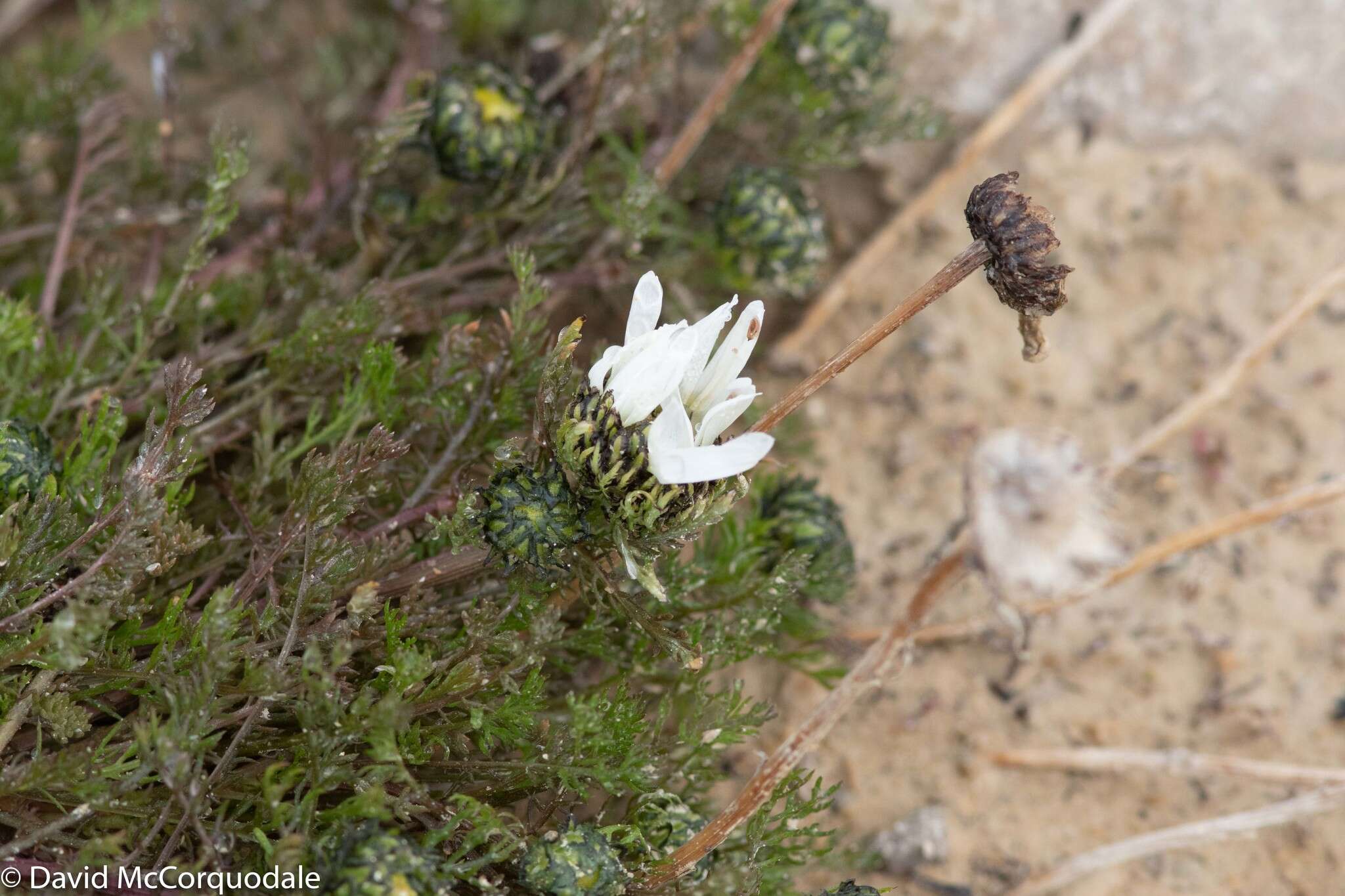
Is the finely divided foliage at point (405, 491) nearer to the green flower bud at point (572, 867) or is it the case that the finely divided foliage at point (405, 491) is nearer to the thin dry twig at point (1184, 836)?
the green flower bud at point (572, 867)

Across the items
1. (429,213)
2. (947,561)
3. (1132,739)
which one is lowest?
(1132,739)

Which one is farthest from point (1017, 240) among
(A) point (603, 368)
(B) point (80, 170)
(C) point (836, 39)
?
(B) point (80, 170)

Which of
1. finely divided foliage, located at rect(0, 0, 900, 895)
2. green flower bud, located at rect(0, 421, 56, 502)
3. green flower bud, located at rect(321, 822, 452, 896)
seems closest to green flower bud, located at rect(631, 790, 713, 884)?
finely divided foliage, located at rect(0, 0, 900, 895)

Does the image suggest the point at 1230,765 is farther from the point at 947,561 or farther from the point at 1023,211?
the point at 1023,211

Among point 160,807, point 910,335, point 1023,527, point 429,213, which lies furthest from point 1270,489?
point 160,807

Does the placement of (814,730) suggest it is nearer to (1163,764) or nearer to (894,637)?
(894,637)

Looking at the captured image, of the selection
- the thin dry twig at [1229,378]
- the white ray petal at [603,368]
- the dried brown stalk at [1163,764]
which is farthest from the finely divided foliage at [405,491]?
the thin dry twig at [1229,378]
